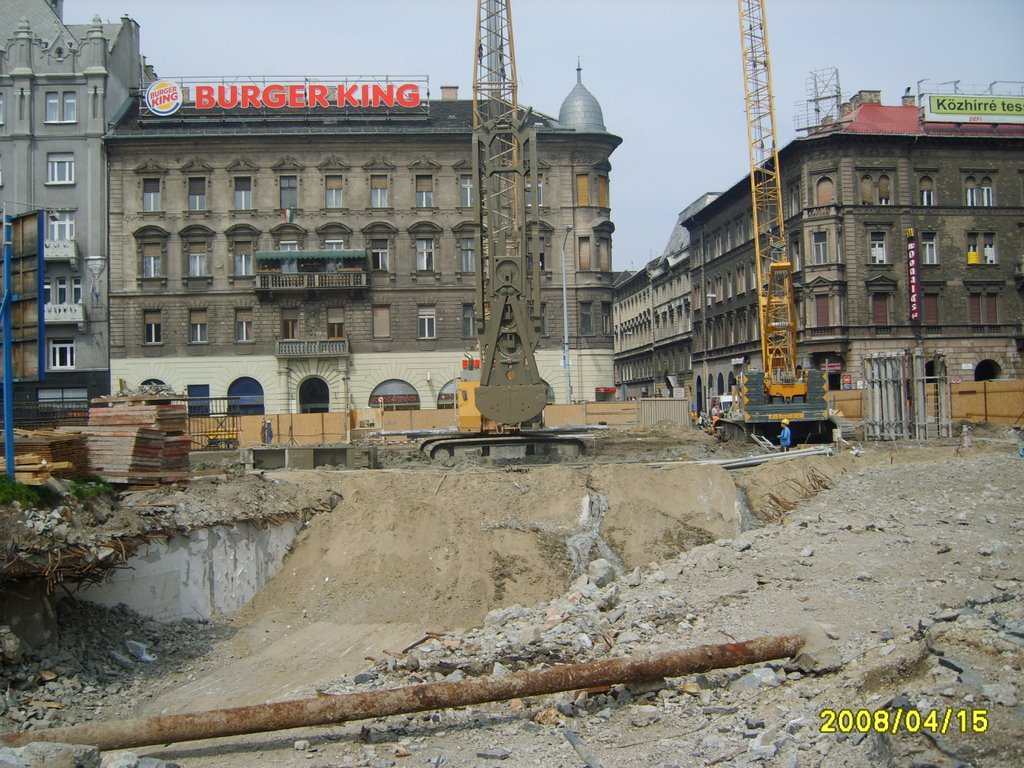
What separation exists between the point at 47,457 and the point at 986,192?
47.8 m

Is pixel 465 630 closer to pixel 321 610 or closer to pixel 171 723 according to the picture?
pixel 321 610

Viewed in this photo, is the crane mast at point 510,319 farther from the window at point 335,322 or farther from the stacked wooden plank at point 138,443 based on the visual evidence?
the window at point 335,322

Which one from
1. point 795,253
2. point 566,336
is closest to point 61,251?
point 566,336

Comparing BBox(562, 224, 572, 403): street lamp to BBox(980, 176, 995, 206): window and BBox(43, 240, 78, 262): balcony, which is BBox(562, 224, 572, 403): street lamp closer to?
BBox(980, 176, 995, 206): window

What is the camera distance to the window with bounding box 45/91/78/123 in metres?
42.4

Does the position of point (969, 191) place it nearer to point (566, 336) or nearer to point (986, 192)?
point (986, 192)

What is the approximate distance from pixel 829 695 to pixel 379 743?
4.02 metres

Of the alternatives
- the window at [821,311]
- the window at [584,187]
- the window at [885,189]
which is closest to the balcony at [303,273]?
the window at [584,187]

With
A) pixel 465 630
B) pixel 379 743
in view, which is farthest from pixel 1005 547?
pixel 379 743

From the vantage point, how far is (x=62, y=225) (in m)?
42.5

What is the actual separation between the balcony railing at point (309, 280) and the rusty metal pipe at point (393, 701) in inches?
1390

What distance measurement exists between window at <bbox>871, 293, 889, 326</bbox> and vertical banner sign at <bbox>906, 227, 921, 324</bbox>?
47.0 inches

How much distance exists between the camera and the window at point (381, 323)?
43.4 m

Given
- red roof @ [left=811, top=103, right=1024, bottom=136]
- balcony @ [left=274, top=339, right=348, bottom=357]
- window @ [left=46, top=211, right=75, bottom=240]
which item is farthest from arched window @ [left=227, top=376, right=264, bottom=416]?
red roof @ [left=811, top=103, right=1024, bottom=136]
